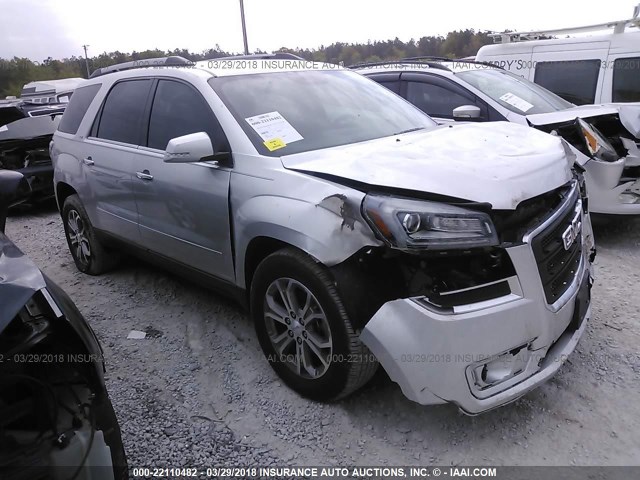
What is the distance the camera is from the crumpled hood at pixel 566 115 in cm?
497

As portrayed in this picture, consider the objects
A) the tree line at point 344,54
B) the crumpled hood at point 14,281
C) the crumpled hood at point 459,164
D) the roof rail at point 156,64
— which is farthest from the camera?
the tree line at point 344,54

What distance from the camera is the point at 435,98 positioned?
574cm

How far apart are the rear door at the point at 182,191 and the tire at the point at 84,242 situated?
106cm

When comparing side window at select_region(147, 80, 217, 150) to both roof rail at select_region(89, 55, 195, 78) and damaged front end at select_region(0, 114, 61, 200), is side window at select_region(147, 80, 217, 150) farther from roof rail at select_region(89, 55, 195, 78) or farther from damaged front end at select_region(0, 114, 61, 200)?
damaged front end at select_region(0, 114, 61, 200)

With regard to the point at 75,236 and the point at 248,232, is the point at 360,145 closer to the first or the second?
the point at 248,232

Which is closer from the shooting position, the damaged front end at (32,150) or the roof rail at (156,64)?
the roof rail at (156,64)

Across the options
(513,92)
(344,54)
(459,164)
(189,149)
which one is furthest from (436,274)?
(344,54)

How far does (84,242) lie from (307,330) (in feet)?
10.1

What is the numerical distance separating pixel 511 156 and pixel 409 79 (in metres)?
3.69

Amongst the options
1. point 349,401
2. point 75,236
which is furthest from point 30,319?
point 75,236

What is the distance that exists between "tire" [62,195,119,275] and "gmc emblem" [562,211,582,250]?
3.77 m

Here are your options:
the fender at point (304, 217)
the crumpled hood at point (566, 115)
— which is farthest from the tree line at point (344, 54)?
the fender at point (304, 217)

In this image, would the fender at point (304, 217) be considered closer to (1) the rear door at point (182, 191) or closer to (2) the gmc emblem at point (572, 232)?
(1) the rear door at point (182, 191)

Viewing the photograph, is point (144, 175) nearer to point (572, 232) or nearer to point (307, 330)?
point (307, 330)
